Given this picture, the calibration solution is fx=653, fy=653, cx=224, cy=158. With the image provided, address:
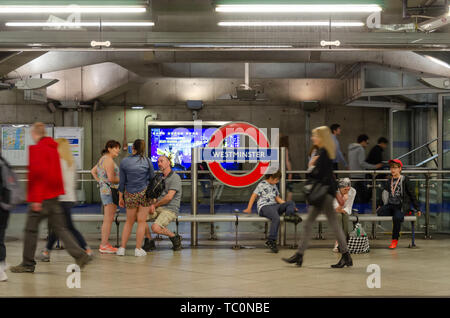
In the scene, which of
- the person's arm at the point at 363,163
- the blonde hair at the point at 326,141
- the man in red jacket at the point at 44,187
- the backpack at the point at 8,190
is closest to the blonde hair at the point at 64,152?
the man in red jacket at the point at 44,187

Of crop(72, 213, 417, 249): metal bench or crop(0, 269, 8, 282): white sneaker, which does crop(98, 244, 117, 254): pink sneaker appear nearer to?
crop(72, 213, 417, 249): metal bench

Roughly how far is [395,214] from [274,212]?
6.79 feet

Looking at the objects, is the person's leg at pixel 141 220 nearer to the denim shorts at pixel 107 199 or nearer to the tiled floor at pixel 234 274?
the tiled floor at pixel 234 274

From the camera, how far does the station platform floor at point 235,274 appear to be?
6.59m

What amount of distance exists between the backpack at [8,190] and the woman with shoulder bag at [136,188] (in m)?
2.52

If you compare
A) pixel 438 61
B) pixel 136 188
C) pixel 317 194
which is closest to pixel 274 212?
pixel 136 188

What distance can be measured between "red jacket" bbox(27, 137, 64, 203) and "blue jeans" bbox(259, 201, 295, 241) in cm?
374

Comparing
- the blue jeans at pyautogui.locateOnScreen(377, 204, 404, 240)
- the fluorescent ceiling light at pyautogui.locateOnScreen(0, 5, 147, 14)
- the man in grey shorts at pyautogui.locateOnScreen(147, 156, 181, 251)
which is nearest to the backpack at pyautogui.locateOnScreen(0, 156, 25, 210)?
the fluorescent ceiling light at pyautogui.locateOnScreen(0, 5, 147, 14)

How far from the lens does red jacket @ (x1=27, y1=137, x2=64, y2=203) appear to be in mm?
7086

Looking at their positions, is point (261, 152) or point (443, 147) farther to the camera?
point (443, 147)
